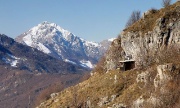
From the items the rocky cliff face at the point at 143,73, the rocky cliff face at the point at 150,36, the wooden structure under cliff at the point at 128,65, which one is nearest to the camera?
the rocky cliff face at the point at 143,73

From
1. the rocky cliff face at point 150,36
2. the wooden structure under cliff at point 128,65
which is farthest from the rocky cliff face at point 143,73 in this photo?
the wooden structure under cliff at point 128,65

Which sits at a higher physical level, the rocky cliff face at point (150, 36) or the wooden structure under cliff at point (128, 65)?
the rocky cliff face at point (150, 36)

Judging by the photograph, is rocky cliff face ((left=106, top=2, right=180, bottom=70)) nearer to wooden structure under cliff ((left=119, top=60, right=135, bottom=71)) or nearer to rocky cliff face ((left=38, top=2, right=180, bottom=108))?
rocky cliff face ((left=38, top=2, right=180, bottom=108))

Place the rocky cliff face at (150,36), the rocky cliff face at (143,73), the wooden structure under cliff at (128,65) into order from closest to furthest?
the rocky cliff face at (143,73) < the rocky cliff face at (150,36) < the wooden structure under cliff at (128,65)

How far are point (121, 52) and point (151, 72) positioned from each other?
2634cm

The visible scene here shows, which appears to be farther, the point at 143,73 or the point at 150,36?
the point at 150,36

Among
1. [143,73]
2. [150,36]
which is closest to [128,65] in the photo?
[150,36]

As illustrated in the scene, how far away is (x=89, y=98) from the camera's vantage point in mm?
98625

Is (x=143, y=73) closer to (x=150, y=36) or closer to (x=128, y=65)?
(x=128, y=65)

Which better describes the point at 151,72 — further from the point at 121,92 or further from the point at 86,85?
the point at 86,85

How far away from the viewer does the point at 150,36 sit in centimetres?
10062

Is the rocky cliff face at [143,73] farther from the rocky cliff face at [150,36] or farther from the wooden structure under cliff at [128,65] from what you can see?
the wooden structure under cliff at [128,65]

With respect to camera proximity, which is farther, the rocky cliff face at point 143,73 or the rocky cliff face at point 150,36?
the rocky cliff face at point 150,36

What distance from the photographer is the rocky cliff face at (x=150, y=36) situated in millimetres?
97000
